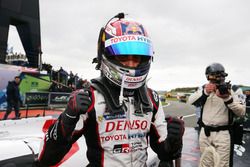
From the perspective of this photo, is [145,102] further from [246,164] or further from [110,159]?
[246,164]

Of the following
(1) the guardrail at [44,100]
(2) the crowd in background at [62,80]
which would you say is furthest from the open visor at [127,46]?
(2) the crowd in background at [62,80]

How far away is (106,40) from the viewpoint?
1.55 m

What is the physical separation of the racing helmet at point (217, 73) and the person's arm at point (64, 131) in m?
2.43

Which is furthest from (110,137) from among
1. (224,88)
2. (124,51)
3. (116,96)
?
(224,88)

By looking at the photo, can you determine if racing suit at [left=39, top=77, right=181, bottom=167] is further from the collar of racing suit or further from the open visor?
the open visor

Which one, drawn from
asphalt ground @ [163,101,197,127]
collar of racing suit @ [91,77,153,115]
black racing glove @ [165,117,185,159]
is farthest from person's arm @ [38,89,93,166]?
asphalt ground @ [163,101,197,127]

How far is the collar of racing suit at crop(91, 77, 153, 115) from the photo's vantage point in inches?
56.9

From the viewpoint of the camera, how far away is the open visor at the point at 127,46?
1481 mm

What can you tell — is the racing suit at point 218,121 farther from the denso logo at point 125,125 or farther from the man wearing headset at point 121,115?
the denso logo at point 125,125

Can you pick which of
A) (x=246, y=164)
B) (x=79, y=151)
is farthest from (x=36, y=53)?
(x=79, y=151)

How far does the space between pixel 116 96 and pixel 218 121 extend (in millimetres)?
2255

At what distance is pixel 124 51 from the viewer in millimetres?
1479

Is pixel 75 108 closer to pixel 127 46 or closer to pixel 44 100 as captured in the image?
pixel 127 46

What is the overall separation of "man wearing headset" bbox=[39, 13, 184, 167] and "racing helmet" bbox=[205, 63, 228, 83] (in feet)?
6.58
